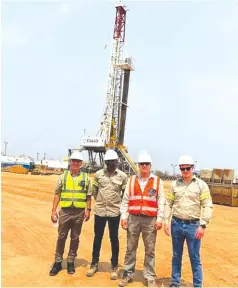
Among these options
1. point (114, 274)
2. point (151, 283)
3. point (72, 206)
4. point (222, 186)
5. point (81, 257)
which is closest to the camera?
point (151, 283)

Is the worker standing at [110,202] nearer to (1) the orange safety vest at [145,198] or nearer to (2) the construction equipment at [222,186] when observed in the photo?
(1) the orange safety vest at [145,198]

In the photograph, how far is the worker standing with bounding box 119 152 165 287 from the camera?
4891 millimetres

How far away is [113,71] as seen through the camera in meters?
37.9

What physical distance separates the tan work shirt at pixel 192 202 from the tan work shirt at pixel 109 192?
35.3 inches

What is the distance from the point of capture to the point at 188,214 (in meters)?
4.62

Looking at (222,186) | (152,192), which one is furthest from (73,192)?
(222,186)

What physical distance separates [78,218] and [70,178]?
26.8 inches

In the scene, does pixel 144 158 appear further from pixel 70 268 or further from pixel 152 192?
pixel 70 268

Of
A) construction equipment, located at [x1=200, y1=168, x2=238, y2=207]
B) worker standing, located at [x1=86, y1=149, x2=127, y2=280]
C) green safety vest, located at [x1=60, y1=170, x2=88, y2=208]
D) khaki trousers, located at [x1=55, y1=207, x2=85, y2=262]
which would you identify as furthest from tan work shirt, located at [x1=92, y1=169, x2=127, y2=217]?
construction equipment, located at [x1=200, y1=168, x2=238, y2=207]

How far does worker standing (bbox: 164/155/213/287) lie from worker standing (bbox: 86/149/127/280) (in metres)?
0.88

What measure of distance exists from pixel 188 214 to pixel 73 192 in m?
1.91

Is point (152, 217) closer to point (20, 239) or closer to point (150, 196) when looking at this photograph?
point (150, 196)

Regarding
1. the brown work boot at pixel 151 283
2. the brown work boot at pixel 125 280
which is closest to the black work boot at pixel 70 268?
the brown work boot at pixel 125 280

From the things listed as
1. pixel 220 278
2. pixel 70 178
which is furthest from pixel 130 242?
pixel 220 278
